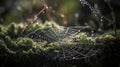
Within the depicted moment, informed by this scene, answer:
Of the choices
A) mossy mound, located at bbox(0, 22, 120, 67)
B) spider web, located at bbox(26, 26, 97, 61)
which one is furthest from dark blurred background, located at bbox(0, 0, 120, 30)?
mossy mound, located at bbox(0, 22, 120, 67)

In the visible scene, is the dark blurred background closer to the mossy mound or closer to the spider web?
the spider web

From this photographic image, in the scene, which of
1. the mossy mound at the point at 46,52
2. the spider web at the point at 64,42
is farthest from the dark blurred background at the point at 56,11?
the mossy mound at the point at 46,52

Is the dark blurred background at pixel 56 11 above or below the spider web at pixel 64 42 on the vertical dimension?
above

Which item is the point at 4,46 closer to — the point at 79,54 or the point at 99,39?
the point at 79,54

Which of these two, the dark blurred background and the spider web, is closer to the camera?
the spider web

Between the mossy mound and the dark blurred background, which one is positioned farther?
the dark blurred background

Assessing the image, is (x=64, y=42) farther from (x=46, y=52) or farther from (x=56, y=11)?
(x=56, y=11)

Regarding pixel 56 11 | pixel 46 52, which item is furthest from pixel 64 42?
pixel 56 11

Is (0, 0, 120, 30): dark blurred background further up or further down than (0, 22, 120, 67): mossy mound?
further up

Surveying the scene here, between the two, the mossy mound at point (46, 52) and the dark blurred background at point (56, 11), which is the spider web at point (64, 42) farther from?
the dark blurred background at point (56, 11)
